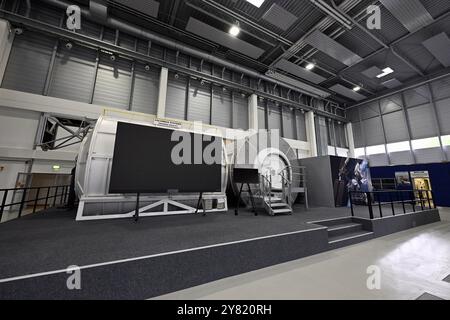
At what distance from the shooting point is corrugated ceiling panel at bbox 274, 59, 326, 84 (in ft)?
28.8

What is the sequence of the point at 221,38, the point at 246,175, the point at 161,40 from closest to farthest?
the point at 246,175 < the point at 161,40 < the point at 221,38

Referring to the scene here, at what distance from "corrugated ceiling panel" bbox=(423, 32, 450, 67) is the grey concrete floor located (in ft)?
32.4

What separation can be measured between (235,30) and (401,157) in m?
12.9

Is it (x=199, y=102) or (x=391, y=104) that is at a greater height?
(x=391, y=104)

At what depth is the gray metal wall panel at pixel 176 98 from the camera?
305 inches

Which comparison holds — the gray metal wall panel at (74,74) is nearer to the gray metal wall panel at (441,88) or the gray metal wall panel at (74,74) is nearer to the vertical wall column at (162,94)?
the vertical wall column at (162,94)

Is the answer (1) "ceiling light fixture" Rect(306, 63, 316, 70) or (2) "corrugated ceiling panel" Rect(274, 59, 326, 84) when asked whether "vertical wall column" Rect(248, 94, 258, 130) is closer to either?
(2) "corrugated ceiling panel" Rect(274, 59, 326, 84)

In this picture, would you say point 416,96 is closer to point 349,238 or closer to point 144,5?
point 349,238

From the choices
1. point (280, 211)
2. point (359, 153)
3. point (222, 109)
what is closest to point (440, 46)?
point (359, 153)

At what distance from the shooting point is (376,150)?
12391 mm

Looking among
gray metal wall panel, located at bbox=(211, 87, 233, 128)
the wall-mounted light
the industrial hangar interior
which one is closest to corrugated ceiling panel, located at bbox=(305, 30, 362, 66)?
the industrial hangar interior

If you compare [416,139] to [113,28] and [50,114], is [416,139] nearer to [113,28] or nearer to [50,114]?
[113,28]

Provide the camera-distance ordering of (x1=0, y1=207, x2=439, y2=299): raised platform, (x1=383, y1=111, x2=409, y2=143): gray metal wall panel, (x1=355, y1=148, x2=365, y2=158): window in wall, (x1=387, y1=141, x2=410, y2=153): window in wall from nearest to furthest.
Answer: (x1=0, y1=207, x2=439, y2=299): raised platform < (x1=387, y1=141, x2=410, y2=153): window in wall < (x1=383, y1=111, x2=409, y2=143): gray metal wall panel < (x1=355, y1=148, x2=365, y2=158): window in wall

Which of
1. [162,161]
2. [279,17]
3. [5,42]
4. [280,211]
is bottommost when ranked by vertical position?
[280,211]
